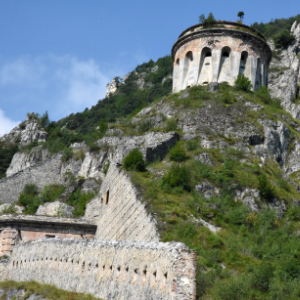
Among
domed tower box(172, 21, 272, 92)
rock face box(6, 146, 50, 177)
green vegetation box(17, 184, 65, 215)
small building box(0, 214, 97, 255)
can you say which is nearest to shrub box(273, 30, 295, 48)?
domed tower box(172, 21, 272, 92)

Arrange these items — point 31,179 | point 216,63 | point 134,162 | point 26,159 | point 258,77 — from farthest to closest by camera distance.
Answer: point 26,159 < point 258,77 < point 31,179 < point 216,63 < point 134,162

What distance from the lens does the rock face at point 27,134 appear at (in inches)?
1935

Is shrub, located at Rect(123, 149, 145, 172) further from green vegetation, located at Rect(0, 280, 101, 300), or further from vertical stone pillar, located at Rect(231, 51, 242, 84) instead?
vertical stone pillar, located at Rect(231, 51, 242, 84)

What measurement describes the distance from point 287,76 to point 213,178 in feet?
100

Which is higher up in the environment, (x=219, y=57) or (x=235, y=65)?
(x=219, y=57)

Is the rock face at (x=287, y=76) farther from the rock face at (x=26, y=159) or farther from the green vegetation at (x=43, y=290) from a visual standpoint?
the green vegetation at (x=43, y=290)

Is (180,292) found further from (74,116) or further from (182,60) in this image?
(74,116)

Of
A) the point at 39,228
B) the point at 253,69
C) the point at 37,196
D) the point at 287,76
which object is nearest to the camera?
the point at 39,228

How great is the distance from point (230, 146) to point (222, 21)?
11.1m

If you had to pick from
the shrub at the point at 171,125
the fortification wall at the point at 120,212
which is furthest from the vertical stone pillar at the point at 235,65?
the fortification wall at the point at 120,212

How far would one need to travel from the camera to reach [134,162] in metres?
21.4

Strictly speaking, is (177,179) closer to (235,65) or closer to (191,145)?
(191,145)

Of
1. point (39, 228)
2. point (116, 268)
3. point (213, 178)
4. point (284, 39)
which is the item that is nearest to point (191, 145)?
point (213, 178)

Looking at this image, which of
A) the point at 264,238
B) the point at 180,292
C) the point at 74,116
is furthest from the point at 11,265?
the point at 74,116
